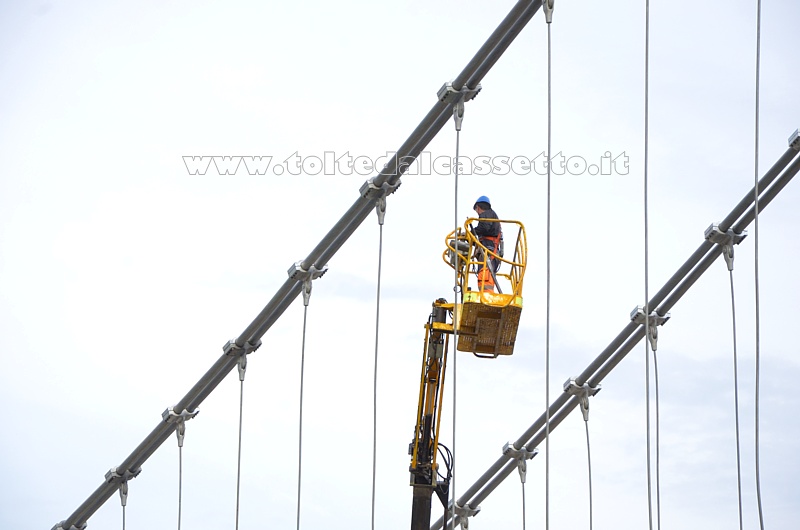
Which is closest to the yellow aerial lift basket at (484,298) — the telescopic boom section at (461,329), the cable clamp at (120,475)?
the telescopic boom section at (461,329)

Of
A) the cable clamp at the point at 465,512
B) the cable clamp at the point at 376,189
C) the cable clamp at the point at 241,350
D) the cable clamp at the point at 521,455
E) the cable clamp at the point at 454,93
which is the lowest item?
the cable clamp at the point at 465,512

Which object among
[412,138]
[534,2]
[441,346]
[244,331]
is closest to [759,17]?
[534,2]

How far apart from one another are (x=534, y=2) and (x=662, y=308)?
3376mm

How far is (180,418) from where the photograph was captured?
47.3 ft

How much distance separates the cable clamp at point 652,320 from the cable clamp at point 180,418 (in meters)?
4.96

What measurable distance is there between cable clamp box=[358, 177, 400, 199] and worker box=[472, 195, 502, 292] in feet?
2.71

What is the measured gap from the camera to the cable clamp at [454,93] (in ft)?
36.4

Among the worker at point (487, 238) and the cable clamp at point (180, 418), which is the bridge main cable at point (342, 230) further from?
the worker at point (487, 238)

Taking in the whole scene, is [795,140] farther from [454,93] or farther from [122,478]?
[122,478]

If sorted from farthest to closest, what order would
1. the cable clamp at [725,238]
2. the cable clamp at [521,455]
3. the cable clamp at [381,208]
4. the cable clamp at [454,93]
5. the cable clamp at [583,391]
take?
the cable clamp at [521,455] → the cable clamp at [583,391] → the cable clamp at [381,208] → the cable clamp at [725,238] → the cable clamp at [454,93]

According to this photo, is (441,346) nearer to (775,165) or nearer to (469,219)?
(469,219)

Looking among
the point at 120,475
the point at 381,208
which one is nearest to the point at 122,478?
the point at 120,475

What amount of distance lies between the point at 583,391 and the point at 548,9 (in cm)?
458

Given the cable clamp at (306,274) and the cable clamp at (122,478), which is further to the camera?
the cable clamp at (122,478)
